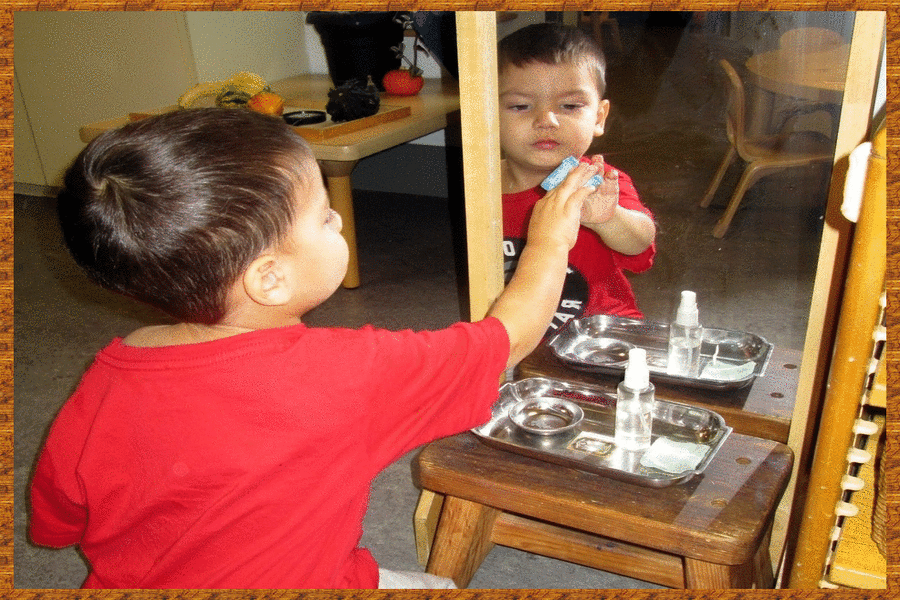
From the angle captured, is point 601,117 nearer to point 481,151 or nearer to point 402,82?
point 481,151

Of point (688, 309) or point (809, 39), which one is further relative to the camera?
point (688, 309)

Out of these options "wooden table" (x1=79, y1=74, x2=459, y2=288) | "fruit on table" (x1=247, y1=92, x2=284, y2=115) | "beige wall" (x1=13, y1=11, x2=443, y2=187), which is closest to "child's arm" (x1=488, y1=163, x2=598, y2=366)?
"wooden table" (x1=79, y1=74, x2=459, y2=288)

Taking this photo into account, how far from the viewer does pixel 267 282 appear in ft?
2.03

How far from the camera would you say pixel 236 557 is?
0.62 m

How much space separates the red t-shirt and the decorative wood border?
3 centimetres

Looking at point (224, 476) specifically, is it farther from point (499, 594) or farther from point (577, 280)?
point (577, 280)

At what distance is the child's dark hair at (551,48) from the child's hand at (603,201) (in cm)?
9

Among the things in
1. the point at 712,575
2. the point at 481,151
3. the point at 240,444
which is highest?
the point at 481,151

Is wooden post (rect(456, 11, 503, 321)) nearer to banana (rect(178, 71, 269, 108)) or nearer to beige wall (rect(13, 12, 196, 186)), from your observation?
banana (rect(178, 71, 269, 108))

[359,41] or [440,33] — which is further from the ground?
[440,33]

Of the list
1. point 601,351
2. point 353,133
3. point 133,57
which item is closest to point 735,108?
point 601,351

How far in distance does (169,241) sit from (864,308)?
0.51 metres

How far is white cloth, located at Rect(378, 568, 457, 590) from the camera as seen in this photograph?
30.4 inches

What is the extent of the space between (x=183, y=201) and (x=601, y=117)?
1.60ft
